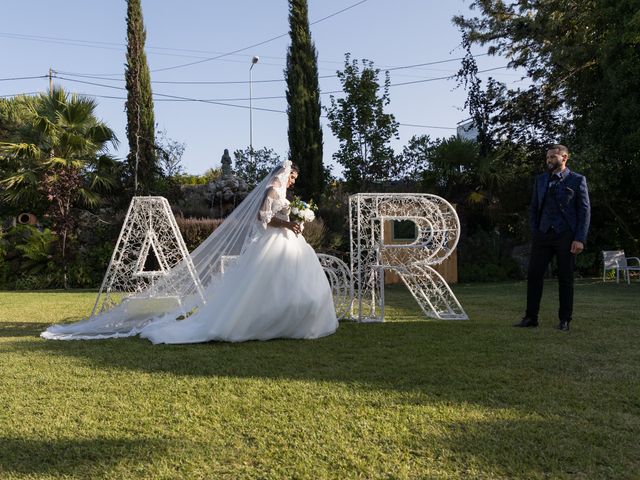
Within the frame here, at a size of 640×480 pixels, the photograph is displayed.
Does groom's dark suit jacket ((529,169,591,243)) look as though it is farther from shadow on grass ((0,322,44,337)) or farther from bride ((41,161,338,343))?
shadow on grass ((0,322,44,337))

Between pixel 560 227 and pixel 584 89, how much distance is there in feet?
36.3

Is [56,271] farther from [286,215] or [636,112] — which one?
[636,112]

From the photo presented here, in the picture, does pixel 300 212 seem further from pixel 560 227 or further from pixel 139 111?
pixel 139 111

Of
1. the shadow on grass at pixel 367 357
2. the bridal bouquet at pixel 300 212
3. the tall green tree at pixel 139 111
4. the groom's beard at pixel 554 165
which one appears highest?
the tall green tree at pixel 139 111

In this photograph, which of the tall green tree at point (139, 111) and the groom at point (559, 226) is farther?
the tall green tree at point (139, 111)

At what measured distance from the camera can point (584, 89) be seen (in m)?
15.3

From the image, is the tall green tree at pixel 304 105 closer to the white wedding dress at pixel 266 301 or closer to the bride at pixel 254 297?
the bride at pixel 254 297

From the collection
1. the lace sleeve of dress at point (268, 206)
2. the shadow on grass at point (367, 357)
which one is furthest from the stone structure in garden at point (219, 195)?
the shadow on grass at point (367, 357)

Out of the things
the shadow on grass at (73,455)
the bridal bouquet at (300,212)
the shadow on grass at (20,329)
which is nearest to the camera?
the shadow on grass at (73,455)

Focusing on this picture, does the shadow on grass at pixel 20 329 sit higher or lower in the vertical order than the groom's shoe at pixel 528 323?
lower

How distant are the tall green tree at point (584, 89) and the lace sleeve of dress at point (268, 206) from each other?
9793mm

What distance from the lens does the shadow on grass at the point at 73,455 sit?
2365 mm

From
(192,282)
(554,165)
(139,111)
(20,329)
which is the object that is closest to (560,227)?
(554,165)

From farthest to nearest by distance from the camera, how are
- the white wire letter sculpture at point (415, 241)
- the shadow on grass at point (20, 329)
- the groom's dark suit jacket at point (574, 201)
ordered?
the white wire letter sculpture at point (415, 241), the shadow on grass at point (20, 329), the groom's dark suit jacket at point (574, 201)
